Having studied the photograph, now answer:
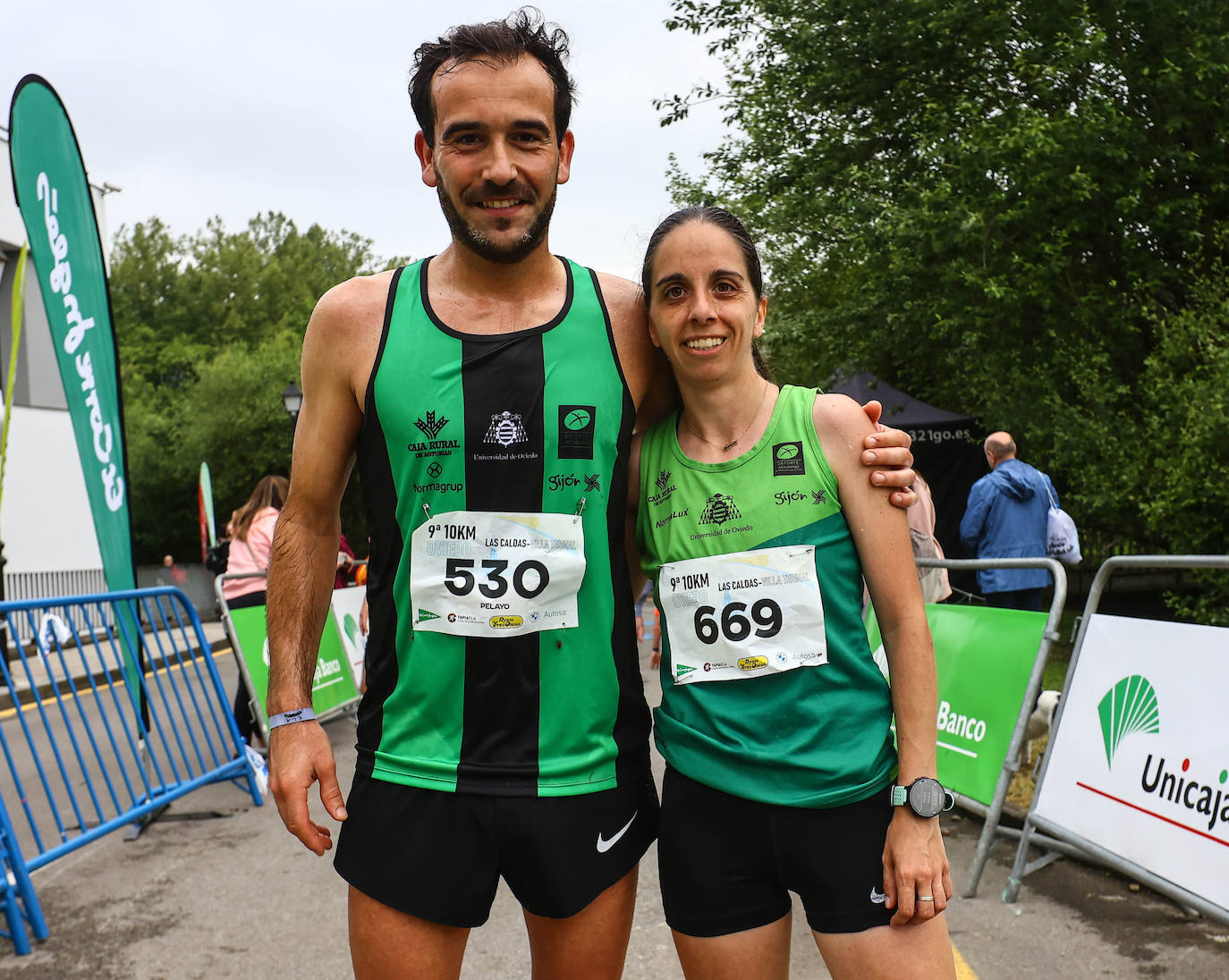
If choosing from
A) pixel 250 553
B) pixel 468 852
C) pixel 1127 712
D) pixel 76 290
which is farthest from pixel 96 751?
pixel 1127 712

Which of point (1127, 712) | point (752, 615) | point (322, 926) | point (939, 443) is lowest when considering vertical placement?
point (322, 926)

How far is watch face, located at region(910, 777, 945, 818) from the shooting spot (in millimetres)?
1873

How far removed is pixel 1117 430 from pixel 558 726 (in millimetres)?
9368

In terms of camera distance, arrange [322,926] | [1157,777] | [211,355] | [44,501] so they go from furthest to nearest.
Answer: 1. [211,355]
2. [44,501]
3. [322,926]
4. [1157,777]

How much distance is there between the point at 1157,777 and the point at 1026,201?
8.30 meters

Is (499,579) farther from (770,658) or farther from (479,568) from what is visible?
(770,658)

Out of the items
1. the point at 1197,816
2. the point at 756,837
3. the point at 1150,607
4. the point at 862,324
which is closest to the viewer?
the point at 756,837

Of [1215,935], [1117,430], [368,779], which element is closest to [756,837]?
[368,779]

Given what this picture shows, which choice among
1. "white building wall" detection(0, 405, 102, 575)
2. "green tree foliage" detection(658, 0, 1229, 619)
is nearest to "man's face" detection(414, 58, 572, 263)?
"green tree foliage" detection(658, 0, 1229, 619)

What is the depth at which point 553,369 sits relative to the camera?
2.05 m

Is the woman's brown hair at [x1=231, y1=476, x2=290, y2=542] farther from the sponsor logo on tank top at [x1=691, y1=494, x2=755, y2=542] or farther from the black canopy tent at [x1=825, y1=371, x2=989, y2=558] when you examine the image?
the black canopy tent at [x1=825, y1=371, x2=989, y2=558]

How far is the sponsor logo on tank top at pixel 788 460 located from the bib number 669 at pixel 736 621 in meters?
0.24

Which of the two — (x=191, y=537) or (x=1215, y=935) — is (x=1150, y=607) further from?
(x=191, y=537)

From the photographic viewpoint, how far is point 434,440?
1.99m
